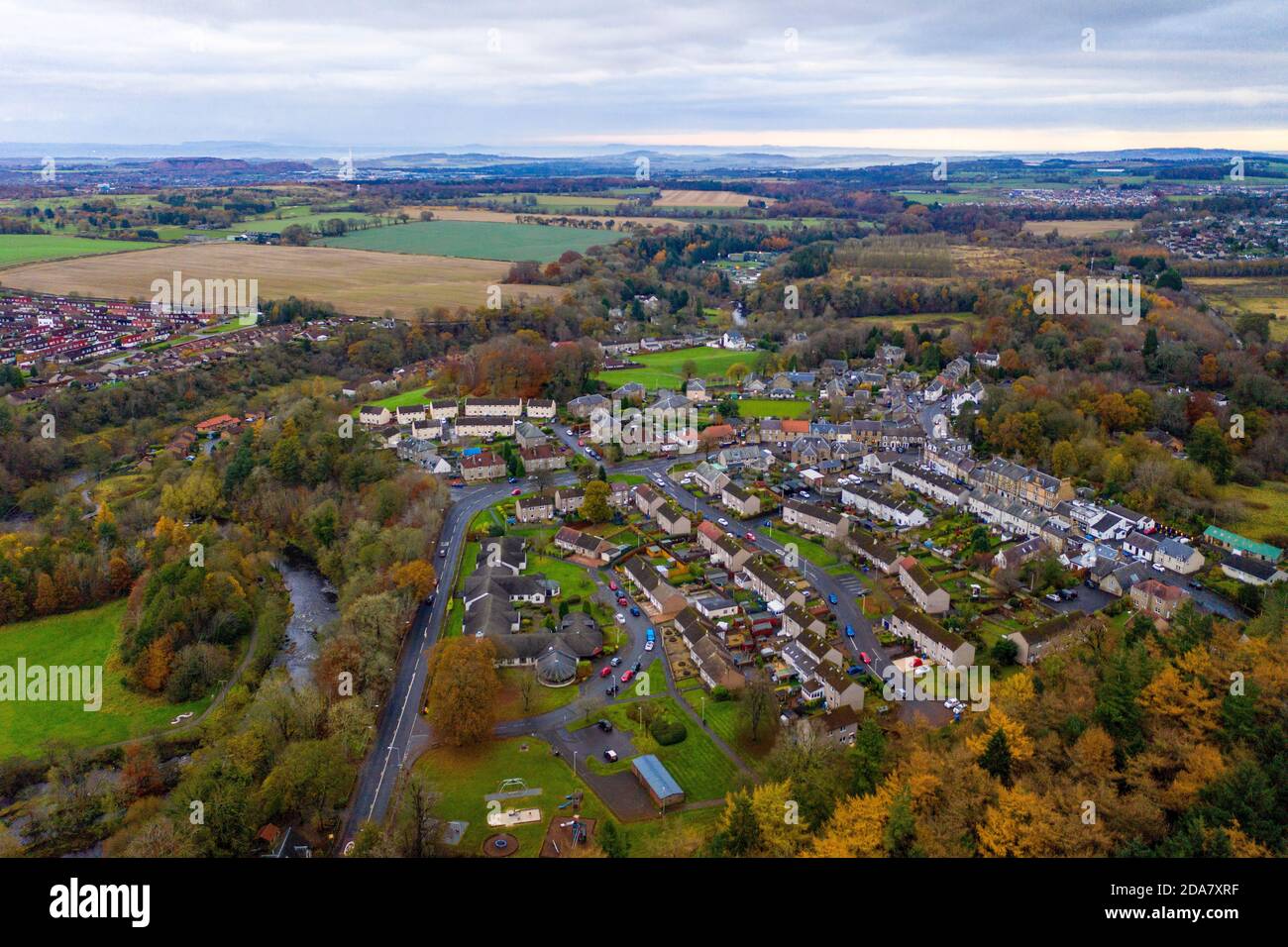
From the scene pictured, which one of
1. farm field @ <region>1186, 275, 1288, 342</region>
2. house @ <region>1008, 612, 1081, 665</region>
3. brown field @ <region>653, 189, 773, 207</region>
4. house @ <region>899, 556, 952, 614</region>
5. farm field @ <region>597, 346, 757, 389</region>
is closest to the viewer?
house @ <region>1008, 612, 1081, 665</region>

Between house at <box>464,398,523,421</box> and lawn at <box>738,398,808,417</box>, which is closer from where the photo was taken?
house at <box>464,398,523,421</box>

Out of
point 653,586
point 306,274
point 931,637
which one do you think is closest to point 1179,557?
point 931,637

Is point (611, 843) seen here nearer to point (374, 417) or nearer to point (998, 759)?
point (998, 759)

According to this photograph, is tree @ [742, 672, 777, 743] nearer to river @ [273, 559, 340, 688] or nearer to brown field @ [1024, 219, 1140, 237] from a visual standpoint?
river @ [273, 559, 340, 688]

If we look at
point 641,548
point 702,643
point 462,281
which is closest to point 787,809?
point 702,643

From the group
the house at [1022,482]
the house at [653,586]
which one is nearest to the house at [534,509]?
the house at [653,586]

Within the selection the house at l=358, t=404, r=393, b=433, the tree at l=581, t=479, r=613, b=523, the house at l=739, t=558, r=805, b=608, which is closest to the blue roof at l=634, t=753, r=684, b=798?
the house at l=739, t=558, r=805, b=608
